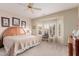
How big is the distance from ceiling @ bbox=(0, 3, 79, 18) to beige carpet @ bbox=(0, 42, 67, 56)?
0.68m

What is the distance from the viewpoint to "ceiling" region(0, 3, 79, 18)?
183 centimetres

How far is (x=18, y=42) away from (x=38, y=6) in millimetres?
901

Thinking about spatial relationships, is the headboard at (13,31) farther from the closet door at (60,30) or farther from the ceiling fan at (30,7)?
the closet door at (60,30)

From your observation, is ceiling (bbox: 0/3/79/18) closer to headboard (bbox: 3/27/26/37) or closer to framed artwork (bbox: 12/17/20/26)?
framed artwork (bbox: 12/17/20/26)

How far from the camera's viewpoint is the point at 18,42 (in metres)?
2.09

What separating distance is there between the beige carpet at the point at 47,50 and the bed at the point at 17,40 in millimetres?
106

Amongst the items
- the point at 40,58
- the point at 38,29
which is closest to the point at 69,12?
the point at 38,29

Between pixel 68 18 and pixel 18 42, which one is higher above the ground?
pixel 68 18

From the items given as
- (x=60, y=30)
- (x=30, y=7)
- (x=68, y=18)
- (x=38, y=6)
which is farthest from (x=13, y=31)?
(x=68, y=18)

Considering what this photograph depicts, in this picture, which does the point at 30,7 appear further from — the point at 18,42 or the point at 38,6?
the point at 18,42

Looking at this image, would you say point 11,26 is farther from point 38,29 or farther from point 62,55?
point 62,55

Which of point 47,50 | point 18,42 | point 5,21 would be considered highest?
point 5,21

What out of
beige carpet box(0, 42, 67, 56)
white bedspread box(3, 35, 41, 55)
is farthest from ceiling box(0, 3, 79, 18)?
beige carpet box(0, 42, 67, 56)

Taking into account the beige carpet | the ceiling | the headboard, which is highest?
the ceiling
